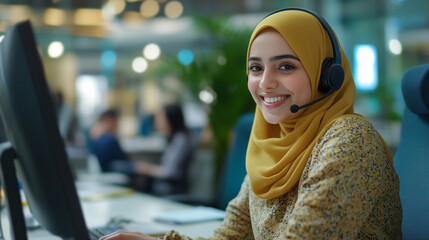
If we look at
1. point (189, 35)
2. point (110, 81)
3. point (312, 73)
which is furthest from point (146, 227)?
point (189, 35)

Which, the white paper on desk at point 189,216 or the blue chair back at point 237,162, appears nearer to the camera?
the white paper on desk at point 189,216

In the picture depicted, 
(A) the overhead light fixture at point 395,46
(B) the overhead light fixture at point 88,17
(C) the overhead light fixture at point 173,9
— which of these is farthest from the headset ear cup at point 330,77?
(C) the overhead light fixture at point 173,9

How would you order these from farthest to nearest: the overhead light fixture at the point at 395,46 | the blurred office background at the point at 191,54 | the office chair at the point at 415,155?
the overhead light fixture at the point at 395,46, the blurred office background at the point at 191,54, the office chair at the point at 415,155

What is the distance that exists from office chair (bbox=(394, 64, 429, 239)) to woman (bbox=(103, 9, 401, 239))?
19cm

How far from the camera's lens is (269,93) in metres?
1.16

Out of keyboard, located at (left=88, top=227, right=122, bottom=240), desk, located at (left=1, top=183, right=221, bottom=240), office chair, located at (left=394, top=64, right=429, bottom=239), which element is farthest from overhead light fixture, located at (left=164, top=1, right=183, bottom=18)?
office chair, located at (left=394, top=64, right=429, bottom=239)

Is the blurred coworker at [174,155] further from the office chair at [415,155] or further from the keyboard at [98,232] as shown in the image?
the office chair at [415,155]

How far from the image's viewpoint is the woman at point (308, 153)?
93 cm

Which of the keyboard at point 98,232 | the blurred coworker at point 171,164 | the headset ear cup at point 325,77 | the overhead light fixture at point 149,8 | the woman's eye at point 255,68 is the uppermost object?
the overhead light fixture at point 149,8

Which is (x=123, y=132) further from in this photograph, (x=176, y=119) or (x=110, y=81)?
(x=176, y=119)

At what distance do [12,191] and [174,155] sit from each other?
276 cm

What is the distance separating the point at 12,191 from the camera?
40.9 inches

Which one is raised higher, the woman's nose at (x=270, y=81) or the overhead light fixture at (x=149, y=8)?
the overhead light fixture at (x=149, y=8)

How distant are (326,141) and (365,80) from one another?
403 centimetres
